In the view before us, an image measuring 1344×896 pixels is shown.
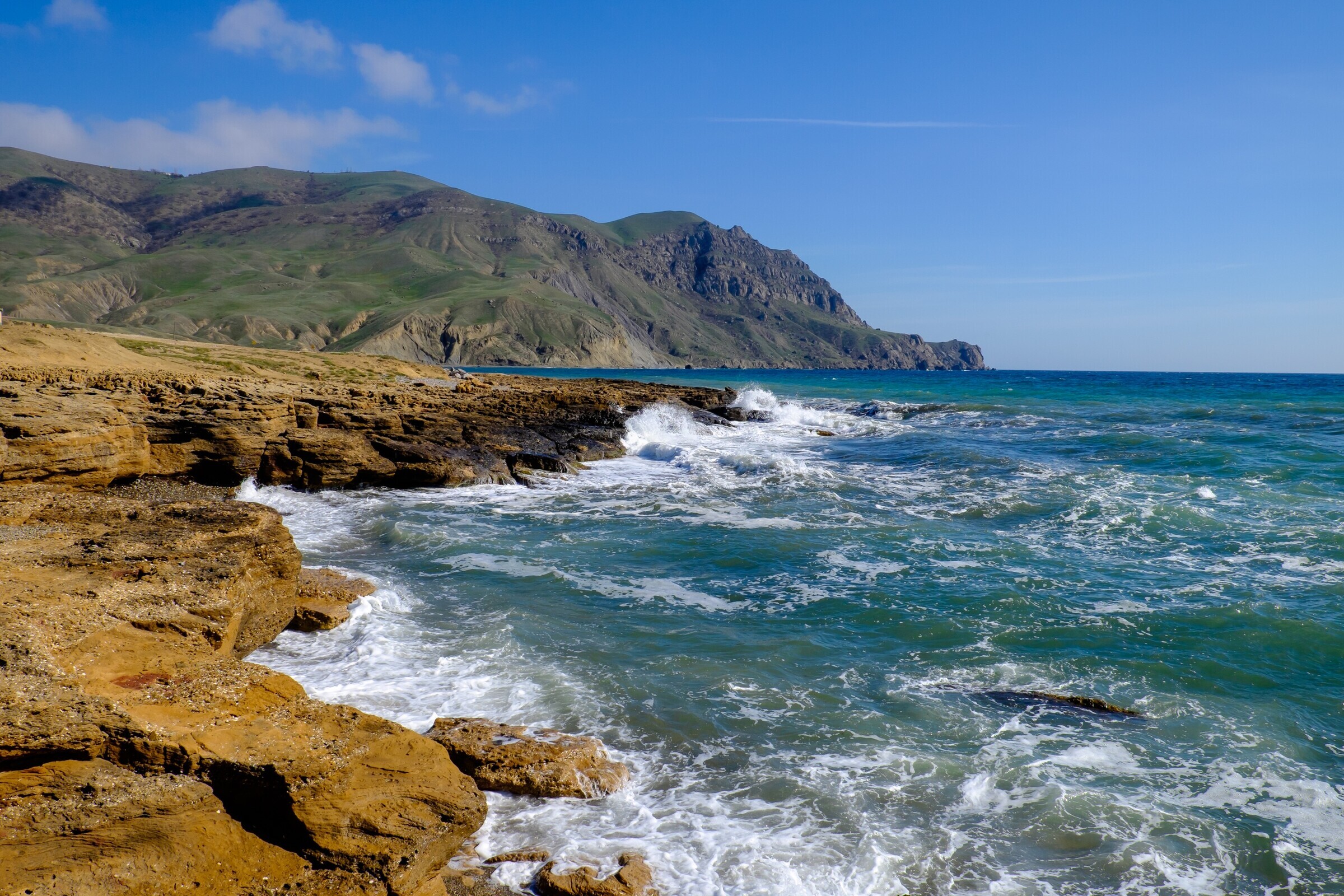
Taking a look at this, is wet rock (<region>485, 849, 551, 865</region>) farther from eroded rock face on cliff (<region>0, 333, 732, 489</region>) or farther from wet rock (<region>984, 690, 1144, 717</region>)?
eroded rock face on cliff (<region>0, 333, 732, 489</region>)

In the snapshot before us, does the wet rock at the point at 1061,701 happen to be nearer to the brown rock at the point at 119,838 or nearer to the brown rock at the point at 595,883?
the brown rock at the point at 595,883

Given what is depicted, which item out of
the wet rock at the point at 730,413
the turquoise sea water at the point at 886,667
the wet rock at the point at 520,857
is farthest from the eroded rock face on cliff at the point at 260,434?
the wet rock at the point at 730,413

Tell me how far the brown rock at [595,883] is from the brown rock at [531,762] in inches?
38.7

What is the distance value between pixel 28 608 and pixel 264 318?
160 meters

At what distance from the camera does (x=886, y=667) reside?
892 centimetres

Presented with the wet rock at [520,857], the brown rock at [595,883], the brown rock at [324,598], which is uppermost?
the brown rock at [324,598]

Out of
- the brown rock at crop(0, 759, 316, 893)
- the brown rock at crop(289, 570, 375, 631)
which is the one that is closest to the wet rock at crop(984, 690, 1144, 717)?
the brown rock at crop(0, 759, 316, 893)

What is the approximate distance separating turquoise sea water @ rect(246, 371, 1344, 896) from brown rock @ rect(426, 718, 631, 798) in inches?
7.5

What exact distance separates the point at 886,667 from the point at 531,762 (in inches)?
179

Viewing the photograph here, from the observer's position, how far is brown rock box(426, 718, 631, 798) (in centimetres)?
614

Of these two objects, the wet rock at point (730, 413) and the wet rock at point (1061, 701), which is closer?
the wet rock at point (1061, 701)

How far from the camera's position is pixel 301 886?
14.1ft

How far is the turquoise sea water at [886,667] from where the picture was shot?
5.73m

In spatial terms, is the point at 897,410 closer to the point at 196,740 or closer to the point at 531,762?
the point at 531,762
